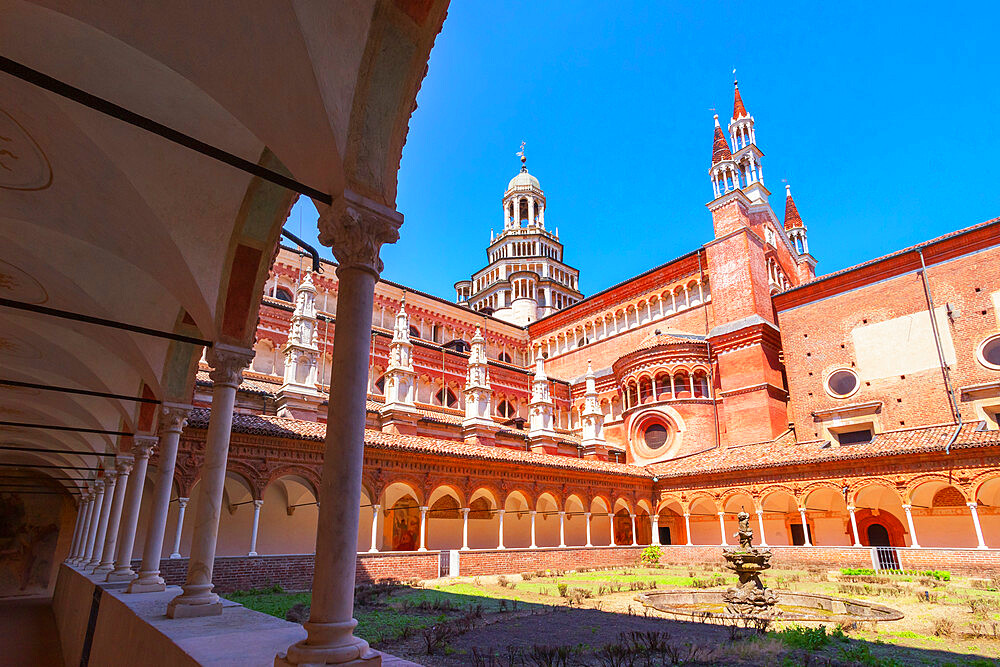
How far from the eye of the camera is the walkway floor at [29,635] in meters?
10.7

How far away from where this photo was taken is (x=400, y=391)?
24.9 metres

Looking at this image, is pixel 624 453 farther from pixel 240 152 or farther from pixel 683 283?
pixel 240 152

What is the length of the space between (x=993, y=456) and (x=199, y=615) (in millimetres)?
24003

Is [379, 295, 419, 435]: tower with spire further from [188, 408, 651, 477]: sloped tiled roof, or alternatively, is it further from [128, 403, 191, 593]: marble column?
[128, 403, 191, 593]: marble column

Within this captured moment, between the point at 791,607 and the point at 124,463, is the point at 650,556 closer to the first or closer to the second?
the point at 791,607

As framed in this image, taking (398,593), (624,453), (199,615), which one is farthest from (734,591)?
(624,453)

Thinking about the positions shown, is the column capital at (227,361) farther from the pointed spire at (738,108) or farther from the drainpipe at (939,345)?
the pointed spire at (738,108)

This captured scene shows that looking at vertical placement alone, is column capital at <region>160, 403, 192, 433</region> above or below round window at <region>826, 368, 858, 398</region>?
below

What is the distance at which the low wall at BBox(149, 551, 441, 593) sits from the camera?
14367mm

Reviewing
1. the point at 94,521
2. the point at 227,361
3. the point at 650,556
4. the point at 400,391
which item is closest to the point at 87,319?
the point at 227,361

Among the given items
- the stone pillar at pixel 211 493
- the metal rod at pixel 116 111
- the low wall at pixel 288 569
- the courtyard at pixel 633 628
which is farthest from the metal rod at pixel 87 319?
the low wall at pixel 288 569

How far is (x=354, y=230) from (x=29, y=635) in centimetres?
1544

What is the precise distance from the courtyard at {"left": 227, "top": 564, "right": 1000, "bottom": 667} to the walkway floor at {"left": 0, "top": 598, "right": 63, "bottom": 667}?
356 cm

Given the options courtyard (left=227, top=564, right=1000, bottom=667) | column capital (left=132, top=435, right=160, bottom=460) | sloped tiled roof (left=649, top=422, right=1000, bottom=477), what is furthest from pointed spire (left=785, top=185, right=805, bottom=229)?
column capital (left=132, top=435, right=160, bottom=460)
